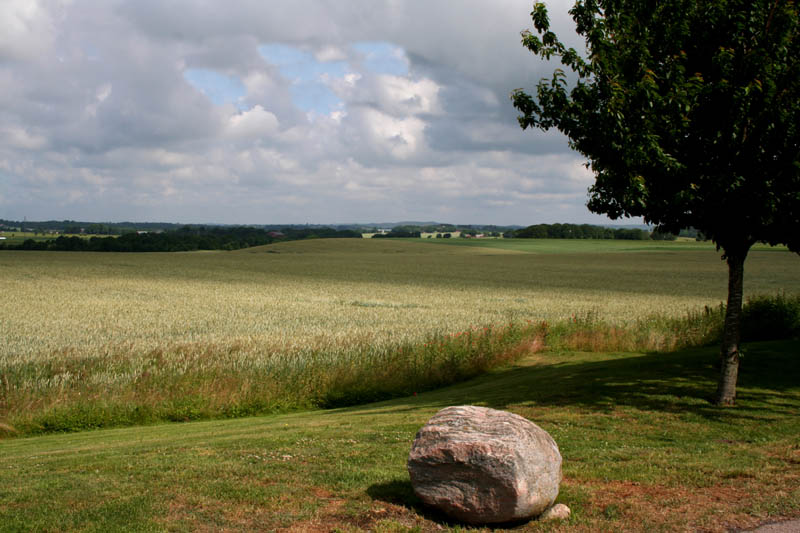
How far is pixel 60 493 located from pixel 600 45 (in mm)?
11628

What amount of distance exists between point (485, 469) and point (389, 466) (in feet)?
8.93

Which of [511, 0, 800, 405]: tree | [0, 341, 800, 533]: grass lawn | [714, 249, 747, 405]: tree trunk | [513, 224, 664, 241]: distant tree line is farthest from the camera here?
[513, 224, 664, 241]: distant tree line

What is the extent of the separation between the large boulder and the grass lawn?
30 cm

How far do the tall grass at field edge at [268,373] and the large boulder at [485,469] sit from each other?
10.7 metres

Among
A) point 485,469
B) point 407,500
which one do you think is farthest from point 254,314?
point 485,469

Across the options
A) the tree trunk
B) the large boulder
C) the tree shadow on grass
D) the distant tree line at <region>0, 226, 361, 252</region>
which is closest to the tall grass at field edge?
the tree trunk

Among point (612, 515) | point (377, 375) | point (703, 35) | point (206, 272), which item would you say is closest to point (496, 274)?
point (206, 272)

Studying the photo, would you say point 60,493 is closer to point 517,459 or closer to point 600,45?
point 517,459

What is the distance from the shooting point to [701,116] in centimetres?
1223

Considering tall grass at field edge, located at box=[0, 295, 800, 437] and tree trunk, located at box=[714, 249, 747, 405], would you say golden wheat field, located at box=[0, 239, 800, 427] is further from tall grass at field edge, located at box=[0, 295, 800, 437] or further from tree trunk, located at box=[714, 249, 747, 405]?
tree trunk, located at box=[714, 249, 747, 405]

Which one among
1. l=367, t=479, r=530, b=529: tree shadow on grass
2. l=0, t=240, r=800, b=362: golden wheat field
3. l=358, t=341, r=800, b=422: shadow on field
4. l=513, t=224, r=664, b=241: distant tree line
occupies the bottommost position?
l=0, t=240, r=800, b=362: golden wheat field

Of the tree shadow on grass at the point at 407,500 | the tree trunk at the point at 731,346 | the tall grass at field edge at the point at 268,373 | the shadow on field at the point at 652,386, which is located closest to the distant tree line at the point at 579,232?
the tall grass at field edge at the point at 268,373

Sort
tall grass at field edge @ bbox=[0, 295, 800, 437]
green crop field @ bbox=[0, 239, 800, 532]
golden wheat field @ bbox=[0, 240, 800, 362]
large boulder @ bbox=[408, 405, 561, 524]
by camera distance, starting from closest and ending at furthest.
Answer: large boulder @ bbox=[408, 405, 561, 524]
green crop field @ bbox=[0, 239, 800, 532]
tall grass at field edge @ bbox=[0, 295, 800, 437]
golden wheat field @ bbox=[0, 240, 800, 362]

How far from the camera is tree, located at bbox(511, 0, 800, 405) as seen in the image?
11352mm
